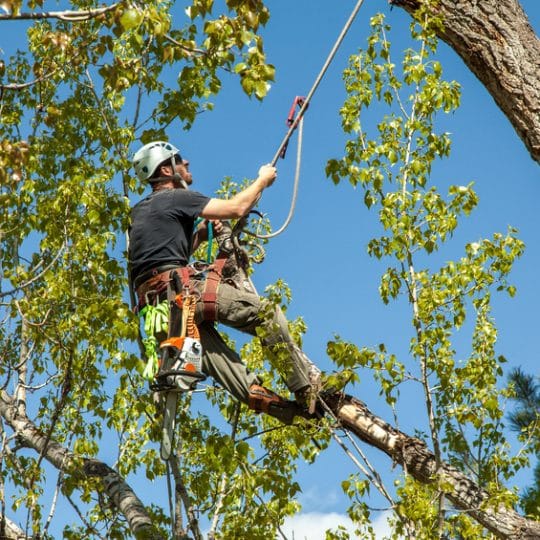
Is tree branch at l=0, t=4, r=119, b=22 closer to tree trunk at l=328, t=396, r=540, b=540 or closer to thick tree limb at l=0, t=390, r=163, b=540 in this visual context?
tree trunk at l=328, t=396, r=540, b=540

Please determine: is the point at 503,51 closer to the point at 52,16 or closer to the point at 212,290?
the point at 212,290

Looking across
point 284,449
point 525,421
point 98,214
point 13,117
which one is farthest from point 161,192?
point 525,421

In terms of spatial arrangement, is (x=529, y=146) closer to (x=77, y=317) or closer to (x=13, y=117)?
(x=77, y=317)

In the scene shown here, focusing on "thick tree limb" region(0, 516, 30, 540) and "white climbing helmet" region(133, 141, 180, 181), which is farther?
"thick tree limb" region(0, 516, 30, 540)

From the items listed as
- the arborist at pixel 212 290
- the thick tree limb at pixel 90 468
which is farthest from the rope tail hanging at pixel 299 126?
the thick tree limb at pixel 90 468

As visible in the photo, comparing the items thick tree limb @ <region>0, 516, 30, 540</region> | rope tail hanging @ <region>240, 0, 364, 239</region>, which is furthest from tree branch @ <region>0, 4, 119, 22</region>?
thick tree limb @ <region>0, 516, 30, 540</region>

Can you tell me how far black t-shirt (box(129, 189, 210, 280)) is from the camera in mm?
6461

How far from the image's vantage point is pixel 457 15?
6.26m

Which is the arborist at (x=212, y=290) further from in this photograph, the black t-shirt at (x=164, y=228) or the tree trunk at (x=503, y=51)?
the tree trunk at (x=503, y=51)

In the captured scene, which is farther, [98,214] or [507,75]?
[98,214]

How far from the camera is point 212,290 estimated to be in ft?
21.0

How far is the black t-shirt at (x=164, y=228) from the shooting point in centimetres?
646

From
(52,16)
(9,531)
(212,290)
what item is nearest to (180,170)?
(212,290)

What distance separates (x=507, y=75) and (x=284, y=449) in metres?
4.56
